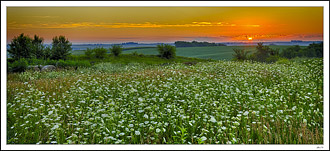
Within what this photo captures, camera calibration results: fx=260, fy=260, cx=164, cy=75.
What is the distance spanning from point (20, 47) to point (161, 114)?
13.9 feet

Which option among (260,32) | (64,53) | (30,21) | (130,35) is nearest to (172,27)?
(130,35)

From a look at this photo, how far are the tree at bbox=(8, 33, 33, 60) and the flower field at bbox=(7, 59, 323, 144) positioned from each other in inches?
A: 22.3

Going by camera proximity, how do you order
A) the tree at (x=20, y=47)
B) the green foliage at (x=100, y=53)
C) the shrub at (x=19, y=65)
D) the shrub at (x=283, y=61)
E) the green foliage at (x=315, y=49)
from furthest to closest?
the shrub at (x=283, y=61) → the green foliage at (x=100, y=53) → the shrub at (x=19, y=65) → the green foliage at (x=315, y=49) → the tree at (x=20, y=47)

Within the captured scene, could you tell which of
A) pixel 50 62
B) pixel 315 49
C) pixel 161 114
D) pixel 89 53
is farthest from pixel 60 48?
pixel 315 49

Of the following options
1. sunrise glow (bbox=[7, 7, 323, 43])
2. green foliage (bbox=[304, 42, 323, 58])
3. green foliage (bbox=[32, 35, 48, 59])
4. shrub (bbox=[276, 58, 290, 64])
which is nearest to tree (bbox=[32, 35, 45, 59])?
green foliage (bbox=[32, 35, 48, 59])

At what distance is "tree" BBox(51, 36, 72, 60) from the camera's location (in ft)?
22.0

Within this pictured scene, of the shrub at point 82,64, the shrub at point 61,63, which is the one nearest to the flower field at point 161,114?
the shrub at point 61,63

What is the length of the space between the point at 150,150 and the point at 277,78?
5.97 meters

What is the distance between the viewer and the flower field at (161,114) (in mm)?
3953

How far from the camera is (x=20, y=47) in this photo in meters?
6.34

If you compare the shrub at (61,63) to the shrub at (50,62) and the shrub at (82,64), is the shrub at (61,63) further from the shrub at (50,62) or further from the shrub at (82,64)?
the shrub at (82,64)

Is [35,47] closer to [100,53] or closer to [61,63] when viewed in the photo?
[61,63]

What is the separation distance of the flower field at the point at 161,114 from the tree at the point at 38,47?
0.59 meters

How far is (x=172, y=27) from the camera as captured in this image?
18.7 ft
